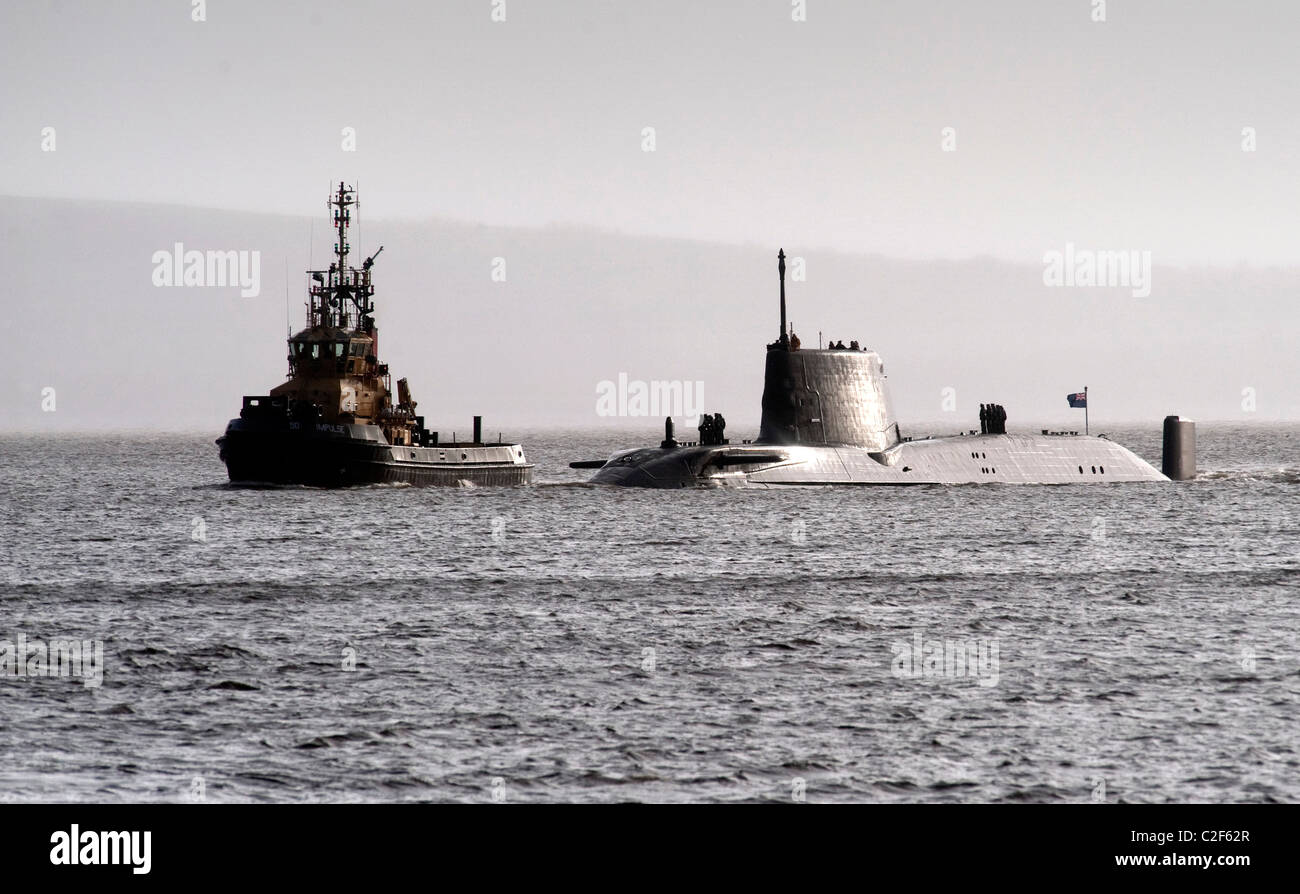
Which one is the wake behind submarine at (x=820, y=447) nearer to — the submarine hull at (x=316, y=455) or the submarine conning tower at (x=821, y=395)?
the submarine conning tower at (x=821, y=395)

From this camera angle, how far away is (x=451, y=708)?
63.5ft

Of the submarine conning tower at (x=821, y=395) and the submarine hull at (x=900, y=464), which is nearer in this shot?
the submarine conning tower at (x=821, y=395)

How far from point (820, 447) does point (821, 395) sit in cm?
268

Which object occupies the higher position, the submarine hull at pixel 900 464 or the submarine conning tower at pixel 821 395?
the submarine conning tower at pixel 821 395

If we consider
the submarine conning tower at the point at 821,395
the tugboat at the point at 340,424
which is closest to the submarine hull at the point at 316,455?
the tugboat at the point at 340,424

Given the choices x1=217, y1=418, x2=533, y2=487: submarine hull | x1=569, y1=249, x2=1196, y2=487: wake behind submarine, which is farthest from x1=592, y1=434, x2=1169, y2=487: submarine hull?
x1=217, y1=418, x2=533, y2=487: submarine hull

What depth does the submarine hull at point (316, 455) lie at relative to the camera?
65.4 m

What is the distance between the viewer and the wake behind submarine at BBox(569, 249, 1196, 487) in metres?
64.8

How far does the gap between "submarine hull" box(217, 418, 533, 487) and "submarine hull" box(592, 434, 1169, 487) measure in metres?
11.4

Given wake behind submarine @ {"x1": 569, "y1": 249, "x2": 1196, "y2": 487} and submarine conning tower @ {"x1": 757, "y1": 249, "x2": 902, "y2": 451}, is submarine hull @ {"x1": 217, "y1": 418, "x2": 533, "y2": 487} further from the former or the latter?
submarine conning tower @ {"x1": 757, "y1": 249, "x2": 902, "y2": 451}

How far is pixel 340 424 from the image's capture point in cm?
6694

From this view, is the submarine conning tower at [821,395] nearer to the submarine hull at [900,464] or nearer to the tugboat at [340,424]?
the submarine hull at [900,464]

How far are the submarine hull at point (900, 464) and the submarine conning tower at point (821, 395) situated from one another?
2.23 ft
